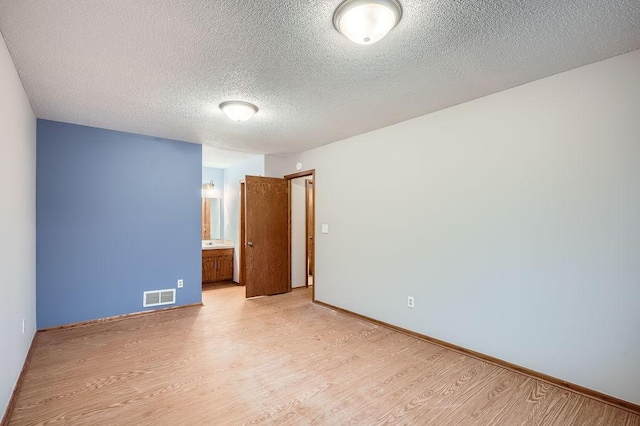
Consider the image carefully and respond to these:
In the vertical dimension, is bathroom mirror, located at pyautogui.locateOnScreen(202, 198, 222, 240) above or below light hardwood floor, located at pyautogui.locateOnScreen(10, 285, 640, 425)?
above

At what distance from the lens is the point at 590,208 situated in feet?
7.30

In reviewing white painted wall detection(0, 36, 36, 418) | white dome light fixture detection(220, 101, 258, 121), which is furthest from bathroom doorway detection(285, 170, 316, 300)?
white painted wall detection(0, 36, 36, 418)


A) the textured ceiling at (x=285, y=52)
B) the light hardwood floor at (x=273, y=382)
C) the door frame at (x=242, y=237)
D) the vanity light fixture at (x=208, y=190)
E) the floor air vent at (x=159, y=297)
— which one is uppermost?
the textured ceiling at (x=285, y=52)

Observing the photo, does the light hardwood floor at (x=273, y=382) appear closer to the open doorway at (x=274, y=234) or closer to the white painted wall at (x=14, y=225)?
the white painted wall at (x=14, y=225)

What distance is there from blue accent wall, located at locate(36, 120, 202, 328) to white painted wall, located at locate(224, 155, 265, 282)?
122cm

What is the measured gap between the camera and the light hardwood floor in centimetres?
199

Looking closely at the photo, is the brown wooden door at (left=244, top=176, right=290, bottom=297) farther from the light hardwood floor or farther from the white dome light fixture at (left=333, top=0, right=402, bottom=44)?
the white dome light fixture at (left=333, top=0, right=402, bottom=44)

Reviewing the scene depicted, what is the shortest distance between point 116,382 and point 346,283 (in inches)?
107

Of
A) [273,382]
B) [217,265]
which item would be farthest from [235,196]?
[273,382]

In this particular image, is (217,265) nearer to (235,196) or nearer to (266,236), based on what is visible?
(235,196)

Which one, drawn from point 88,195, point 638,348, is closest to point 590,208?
point 638,348

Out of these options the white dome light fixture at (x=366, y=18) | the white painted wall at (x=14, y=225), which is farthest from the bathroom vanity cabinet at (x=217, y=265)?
the white dome light fixture at (x=366, y=18)

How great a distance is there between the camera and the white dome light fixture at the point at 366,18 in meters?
1.58

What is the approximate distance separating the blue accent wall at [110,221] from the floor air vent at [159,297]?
0.06 meters
